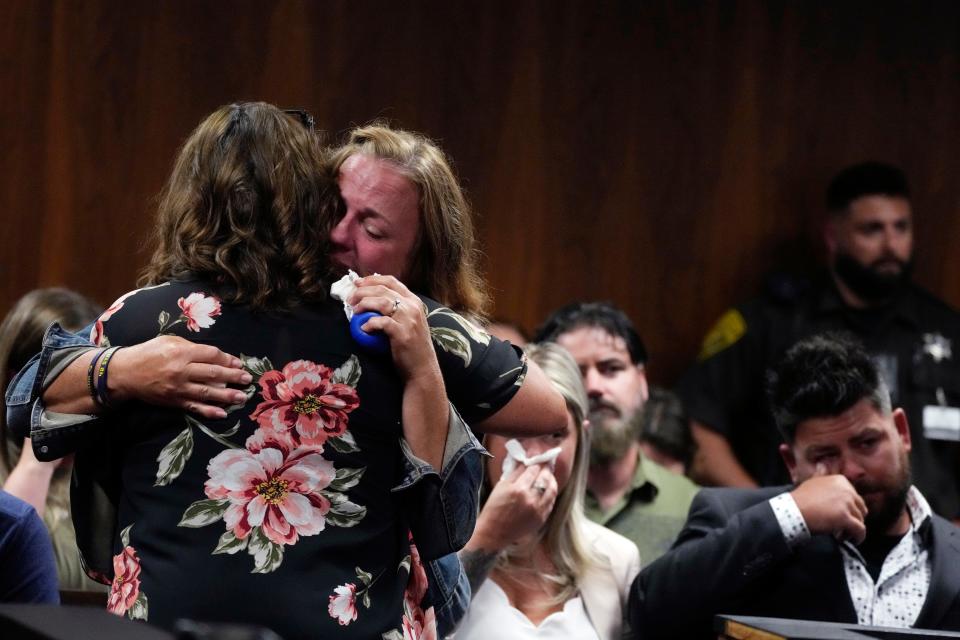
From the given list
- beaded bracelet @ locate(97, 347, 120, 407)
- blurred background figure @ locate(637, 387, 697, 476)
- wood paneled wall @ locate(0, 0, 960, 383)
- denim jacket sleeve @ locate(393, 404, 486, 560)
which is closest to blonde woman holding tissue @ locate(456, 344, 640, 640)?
denim jacket sleeve @ locate(393, 404, 486, 560)

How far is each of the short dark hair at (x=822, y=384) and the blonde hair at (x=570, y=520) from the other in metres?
0.39

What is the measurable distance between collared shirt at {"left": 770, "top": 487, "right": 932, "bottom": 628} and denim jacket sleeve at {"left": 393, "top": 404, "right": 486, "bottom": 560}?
94 centimetres

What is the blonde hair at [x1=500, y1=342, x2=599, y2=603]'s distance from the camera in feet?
8.55

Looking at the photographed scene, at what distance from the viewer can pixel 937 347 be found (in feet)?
14.5

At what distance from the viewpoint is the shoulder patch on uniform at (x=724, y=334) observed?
14.5ft

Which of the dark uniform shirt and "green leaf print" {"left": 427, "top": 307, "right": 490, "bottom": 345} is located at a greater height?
"green leaf print" {"left": 427, "top": 307, "right": 490, "bottom": 345}

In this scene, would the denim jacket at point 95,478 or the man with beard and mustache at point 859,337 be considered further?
the man with beard and mustache at point 859,337

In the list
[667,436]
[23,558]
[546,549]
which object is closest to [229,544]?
[23,558]

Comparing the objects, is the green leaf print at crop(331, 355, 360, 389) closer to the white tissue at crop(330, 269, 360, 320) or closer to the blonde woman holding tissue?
the white tissue at crop(330, 269, 360, 320)

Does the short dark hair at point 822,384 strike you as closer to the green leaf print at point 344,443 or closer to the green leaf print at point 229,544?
the green leaf print at point 344,443

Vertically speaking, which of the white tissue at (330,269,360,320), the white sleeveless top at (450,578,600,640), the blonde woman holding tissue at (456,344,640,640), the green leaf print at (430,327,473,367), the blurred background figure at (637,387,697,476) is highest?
the white tissue at (330,269,360,320)

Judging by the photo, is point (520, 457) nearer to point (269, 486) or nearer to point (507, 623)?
point (507, 623)

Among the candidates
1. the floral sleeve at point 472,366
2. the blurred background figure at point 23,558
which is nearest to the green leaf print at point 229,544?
the floral sleeve at point 472,366

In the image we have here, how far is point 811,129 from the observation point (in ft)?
15.4
